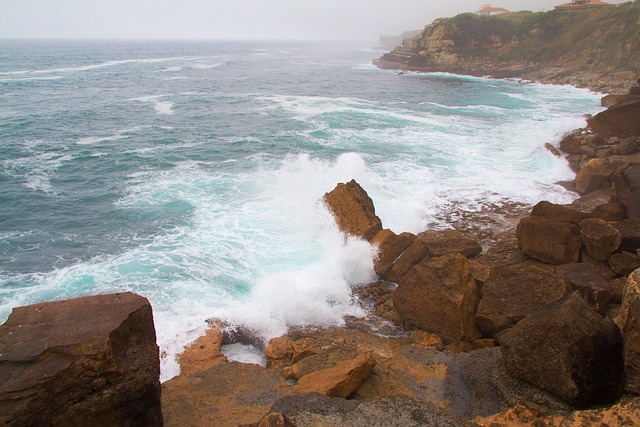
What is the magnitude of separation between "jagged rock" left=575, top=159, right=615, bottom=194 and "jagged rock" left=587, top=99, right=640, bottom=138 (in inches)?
234

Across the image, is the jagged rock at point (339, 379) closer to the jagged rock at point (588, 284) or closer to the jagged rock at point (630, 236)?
the jagged rock at point (588, 284)

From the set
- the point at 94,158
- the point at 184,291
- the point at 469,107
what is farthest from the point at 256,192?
the point at 469,107

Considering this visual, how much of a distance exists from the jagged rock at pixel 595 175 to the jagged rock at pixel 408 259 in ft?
29.7

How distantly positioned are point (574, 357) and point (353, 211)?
865 centimetres

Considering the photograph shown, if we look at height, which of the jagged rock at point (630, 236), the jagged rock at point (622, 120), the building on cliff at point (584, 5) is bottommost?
the jagged rock at point (630, 236)

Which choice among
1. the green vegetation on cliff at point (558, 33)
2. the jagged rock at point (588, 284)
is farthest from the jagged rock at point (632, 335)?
the green vegetation on cliff at point (558, 33)

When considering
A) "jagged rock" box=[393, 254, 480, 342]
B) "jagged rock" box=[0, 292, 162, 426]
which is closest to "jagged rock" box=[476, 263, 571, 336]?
"jagged rock" box=[393, 254, 480, 342]

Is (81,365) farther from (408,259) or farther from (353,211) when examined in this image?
(353,211)

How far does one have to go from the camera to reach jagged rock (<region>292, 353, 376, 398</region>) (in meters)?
6.13

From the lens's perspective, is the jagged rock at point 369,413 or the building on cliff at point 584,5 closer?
the jagged rock at point 369,413

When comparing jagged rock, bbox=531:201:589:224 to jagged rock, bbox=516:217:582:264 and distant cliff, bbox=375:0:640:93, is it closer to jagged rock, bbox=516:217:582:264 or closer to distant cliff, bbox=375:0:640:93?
jagged rock, bbox=516:217:582:264

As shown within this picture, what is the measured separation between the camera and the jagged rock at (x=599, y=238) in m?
10.0

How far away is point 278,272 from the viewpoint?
12.3m

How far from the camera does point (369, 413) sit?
478cm
